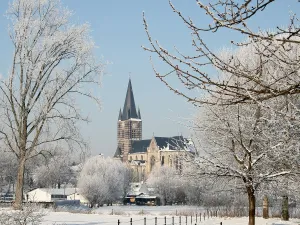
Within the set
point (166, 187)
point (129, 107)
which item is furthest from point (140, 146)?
point (166, 187)

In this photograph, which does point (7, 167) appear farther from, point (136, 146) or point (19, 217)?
point (136, 146)

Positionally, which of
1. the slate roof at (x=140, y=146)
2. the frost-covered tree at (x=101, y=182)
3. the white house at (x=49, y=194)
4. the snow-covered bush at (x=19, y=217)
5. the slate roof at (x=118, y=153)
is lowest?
the white house at (x=49, y=194)

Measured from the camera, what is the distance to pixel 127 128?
624ft

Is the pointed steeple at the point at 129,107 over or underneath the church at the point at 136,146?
over

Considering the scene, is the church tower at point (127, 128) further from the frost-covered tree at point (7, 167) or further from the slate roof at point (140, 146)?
the frost-covered tree at point (7, 167)

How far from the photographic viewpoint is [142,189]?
3804 inches

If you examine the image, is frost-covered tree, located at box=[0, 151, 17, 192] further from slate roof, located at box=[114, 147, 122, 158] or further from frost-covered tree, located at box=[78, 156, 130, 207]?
slate roof, located at box=[114, 147, 122, 158]

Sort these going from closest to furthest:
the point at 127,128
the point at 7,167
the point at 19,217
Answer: the point at 19,217 → the point at 7,167 → the point at 127,128

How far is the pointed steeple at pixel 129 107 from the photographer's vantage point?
17436 centimetres

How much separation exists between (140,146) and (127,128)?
16.5m

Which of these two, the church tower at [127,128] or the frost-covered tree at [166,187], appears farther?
the church tower at [127,128]

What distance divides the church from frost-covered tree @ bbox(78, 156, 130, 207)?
5284cm

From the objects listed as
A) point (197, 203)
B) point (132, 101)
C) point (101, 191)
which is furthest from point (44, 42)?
point (132, 101)

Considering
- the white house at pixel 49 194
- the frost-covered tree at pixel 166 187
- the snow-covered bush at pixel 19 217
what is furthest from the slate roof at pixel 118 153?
the snow-covered bush at pixel 19 217
